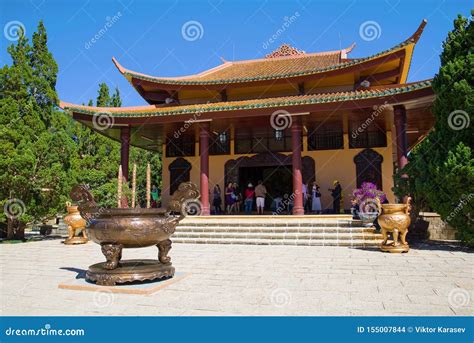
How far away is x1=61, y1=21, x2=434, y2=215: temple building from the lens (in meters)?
11.3

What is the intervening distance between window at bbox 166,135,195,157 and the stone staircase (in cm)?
520

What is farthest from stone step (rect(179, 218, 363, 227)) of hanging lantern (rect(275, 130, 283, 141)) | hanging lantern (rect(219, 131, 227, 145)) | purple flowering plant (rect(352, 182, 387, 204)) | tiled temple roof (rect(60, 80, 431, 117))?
hanging lantern (rect(219, 131, 227, 145))

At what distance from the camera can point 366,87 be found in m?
13.0

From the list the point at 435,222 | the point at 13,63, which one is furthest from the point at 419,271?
the point at 13,63

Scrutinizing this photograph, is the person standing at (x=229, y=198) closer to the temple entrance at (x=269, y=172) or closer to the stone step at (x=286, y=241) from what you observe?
the temple entrance at (x=269, y=172)

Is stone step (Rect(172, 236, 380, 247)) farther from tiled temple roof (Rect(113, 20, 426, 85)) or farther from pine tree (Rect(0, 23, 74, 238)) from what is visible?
tiled temple roof (Rect(113, 20, 426, 85))

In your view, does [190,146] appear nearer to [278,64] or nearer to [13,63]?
[278,64]

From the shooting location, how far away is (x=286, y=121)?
13094 mm

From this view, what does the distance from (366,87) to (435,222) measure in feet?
18.2

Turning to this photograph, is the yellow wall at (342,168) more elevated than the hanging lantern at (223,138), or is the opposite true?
the hanging lantern at (223,138)

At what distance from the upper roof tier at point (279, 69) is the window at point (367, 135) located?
204 cm

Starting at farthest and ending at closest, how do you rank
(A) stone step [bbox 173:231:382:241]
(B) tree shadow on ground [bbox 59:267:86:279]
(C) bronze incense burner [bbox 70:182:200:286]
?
(A) stone step [bbox 173:231:382:241]
(B) tree shadow on ground [bbox 59:267:86:279]
(C) bronze incense burner [bbox 70:182:200:286]

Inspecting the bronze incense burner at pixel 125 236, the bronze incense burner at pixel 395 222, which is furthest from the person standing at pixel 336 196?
the bronze incense burner at pixel 125 236

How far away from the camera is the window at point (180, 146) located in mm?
15750
